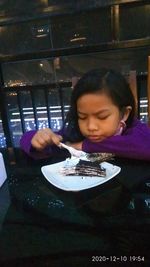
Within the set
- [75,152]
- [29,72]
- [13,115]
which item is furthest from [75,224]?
[13,115]

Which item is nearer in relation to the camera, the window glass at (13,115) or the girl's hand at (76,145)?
the girl's hand at (76,145)

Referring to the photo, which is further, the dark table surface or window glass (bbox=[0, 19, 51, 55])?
window glass (bbox=[0, 19, 51, 55])

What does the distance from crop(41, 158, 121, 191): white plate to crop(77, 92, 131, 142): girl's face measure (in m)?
0.17

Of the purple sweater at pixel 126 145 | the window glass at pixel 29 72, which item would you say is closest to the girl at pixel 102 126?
the purple sweater at pixel 126 145

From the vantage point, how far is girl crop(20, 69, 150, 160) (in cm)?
96

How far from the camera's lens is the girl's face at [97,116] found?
1.00 m

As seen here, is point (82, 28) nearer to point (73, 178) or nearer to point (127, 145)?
point (127, 145)

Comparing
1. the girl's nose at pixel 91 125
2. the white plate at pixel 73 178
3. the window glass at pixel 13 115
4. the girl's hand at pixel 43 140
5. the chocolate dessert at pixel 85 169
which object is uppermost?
the girl's nose at pixel 91 125

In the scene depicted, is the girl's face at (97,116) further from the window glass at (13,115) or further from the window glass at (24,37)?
the window glass at (24,37)

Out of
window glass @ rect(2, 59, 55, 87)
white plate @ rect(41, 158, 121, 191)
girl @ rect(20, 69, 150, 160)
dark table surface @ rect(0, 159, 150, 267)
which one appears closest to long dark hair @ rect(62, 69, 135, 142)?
girl @ rect(20, 69, 150, 160)

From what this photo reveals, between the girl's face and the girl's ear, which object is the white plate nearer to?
the girl's face

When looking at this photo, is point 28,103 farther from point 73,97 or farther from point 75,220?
point 75,220

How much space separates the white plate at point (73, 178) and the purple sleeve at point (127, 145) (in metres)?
0.09

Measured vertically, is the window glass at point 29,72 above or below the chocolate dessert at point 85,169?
above
